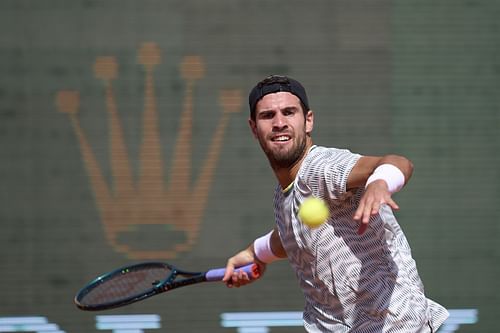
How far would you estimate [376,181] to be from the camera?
8.13 feet

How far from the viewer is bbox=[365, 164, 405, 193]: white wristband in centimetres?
248

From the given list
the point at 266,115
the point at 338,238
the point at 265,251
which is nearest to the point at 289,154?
the point at 266,115

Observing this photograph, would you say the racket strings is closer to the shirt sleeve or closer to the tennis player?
the tennis player

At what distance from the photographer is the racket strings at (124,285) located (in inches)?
155

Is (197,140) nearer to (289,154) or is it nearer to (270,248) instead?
(270,248)

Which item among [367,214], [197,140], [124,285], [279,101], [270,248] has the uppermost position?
[279,101]

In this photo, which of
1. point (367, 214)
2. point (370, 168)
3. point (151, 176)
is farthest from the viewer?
point (151, 176)

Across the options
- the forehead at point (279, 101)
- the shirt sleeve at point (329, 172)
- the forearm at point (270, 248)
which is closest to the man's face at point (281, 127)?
the forehead at point (279, 101)

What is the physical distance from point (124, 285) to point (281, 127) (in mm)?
1387

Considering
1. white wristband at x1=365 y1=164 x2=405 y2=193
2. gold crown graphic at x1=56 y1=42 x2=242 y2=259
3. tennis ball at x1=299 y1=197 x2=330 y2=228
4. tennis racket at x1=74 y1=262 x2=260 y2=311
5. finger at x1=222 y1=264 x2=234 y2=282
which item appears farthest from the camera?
gold crown graphic at x1=56 y1=42 x2=242 y2=259

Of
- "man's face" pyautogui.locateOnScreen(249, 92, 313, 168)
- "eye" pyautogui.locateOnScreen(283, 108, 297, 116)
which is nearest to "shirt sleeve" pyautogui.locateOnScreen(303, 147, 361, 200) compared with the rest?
"man's face" pyautogui.locateOnScreen(249, 92, 313, 168)

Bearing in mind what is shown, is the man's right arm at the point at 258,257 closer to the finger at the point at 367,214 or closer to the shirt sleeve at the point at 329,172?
the shirt sleeve at the point at 329,172

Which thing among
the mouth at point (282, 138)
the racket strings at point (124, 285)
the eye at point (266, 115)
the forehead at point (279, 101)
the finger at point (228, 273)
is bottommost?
the racket strings at point (124, 285)

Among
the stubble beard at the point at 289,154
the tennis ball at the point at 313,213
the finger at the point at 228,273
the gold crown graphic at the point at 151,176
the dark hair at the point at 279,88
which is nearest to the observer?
the tennis ball at the point at 313,213
